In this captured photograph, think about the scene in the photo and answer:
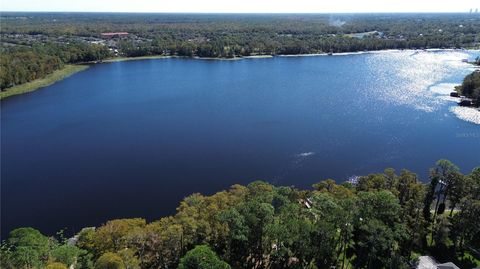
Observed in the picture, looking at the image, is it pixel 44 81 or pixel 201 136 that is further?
pixel 44 81

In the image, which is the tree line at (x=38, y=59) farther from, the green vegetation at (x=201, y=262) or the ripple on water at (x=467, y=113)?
the ripple on water at (x=467, y=113)

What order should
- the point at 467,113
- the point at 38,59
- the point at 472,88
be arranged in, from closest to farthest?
the point at 467,113, the point at 472,88, the point at 38,59

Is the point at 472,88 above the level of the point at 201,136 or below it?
above

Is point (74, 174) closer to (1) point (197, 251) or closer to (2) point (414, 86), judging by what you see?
(1) point (197, 251)

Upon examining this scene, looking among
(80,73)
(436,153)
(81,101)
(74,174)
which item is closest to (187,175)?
(74,174)

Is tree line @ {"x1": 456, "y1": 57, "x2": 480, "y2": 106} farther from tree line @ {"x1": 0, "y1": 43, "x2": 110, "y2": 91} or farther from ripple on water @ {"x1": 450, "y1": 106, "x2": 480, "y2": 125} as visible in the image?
tree line @ {"x1": 0, "y1": 43, "x2": 110, "y2": 91}

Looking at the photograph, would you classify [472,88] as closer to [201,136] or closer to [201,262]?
[201,136]

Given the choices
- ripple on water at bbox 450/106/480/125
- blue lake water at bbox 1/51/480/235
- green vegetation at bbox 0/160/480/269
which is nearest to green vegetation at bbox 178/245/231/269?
green vegetation at bbox 0/160/480/269

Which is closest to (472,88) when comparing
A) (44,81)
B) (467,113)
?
(467,113)
